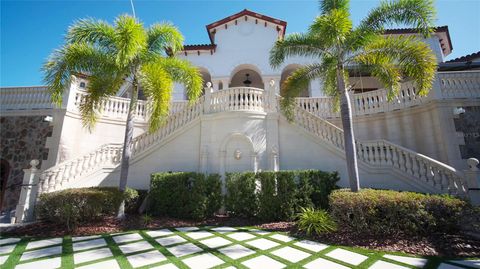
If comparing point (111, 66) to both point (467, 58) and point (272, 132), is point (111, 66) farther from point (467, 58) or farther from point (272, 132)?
point (467, 58)

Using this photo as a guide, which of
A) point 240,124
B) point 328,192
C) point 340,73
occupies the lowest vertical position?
point 328,192

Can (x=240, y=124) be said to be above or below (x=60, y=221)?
above

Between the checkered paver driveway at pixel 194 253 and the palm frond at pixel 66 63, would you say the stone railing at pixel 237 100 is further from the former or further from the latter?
the checkered paver driveway at pixel 194 253

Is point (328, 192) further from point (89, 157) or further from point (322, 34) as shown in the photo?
point (89, 157)

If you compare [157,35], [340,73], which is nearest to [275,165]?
[340,73]

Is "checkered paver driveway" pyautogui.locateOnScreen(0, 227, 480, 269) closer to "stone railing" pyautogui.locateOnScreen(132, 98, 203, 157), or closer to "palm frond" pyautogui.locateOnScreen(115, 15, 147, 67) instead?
"stone railing" pyautogui.locateOnScreen(132, 98, 203, 157)

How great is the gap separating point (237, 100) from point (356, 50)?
5.33 metres

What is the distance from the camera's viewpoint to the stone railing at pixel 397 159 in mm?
8258

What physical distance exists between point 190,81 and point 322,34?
17.7ft

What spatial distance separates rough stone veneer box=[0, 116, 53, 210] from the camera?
37.4ft

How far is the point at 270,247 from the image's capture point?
5.60m

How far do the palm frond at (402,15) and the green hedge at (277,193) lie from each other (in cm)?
576

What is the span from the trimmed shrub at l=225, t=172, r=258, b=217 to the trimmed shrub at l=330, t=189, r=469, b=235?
11.1 feet

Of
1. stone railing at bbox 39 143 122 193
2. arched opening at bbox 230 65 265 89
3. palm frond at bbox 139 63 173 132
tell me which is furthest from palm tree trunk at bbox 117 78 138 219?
arched opening at bbox 230 65 265 89
